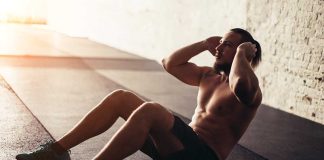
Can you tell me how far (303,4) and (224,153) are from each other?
4088 millimetres

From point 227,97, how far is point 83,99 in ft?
11.9

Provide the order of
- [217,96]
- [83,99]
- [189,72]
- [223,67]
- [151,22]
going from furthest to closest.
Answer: [151,22], [83,99], [189,72], [223,67], [217,96]

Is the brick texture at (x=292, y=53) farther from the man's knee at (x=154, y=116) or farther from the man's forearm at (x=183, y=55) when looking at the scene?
the man's knee at (x=154, y=116)

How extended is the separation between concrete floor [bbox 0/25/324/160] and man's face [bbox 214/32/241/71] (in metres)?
1.21

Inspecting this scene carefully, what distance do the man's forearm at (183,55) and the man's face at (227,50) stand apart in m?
0.37

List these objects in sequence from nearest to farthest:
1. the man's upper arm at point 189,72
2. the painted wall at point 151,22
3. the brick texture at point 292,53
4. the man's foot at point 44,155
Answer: the man's foot at point 44,155 < the man's upper arm at point 189,72 < the brick texture at point 292,53 < the painted wall at point 151,22

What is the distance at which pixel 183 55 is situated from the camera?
3.21 m

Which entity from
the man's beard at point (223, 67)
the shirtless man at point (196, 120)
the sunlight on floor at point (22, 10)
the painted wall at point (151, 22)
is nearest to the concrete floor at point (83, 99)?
the painted wall at point (151, 22)

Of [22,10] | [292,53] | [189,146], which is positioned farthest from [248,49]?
[22,10]

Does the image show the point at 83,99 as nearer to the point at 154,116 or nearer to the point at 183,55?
the point at 183,55

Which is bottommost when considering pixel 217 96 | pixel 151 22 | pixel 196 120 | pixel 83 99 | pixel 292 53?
pixel 151 22

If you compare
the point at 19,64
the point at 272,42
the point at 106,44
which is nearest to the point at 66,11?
the point at 106,44

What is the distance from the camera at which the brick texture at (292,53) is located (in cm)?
591

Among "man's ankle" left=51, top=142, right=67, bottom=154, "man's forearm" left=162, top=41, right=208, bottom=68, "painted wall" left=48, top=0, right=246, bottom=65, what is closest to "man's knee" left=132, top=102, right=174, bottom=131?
"man's ankle" left=51, top=142, right=67, bottom=154
